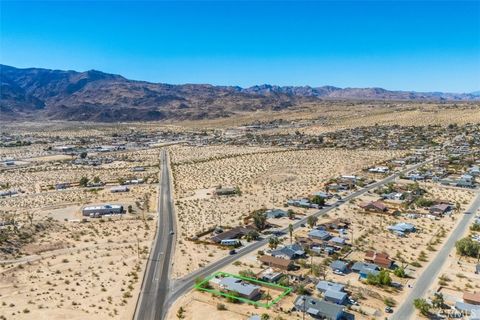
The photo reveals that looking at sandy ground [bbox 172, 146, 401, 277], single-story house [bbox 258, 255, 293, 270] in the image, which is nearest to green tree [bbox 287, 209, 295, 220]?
sandy ground [bbox 172, 146, 401, 277]

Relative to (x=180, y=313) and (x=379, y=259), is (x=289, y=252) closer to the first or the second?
(x=379, y=259)

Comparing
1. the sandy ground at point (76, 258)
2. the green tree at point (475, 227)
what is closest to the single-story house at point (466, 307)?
the green tree at point (475, 227)

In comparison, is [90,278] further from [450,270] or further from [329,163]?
[329,163]

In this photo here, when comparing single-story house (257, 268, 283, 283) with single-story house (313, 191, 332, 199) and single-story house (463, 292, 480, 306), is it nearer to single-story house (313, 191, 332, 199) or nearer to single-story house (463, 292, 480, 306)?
single-story house (463, 292, 480, 306)

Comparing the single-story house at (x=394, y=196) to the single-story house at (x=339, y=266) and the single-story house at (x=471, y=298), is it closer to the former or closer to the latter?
the single-story house at (x=339, y=266)

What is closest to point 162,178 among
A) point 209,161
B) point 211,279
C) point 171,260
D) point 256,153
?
point 209,161

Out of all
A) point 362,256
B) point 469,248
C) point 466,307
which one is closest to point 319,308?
point 466,307
